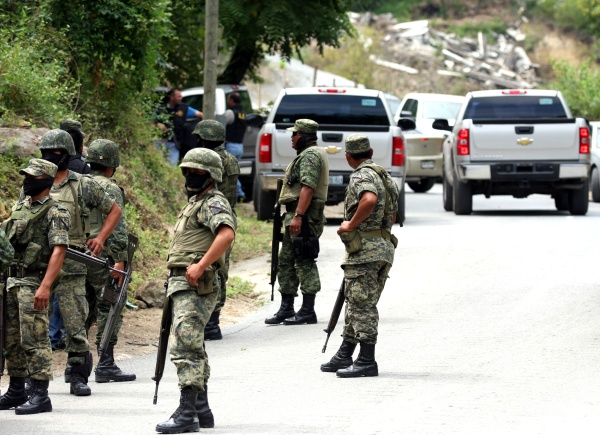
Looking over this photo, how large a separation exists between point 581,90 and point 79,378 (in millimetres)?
28271

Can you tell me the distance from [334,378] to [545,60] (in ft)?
171

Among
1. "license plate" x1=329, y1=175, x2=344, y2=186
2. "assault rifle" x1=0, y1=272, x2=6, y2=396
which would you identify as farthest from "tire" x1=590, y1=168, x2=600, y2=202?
"assault rifle" x1=0, y1=272, x2=6, y2=396

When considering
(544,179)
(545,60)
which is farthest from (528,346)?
(545,60)

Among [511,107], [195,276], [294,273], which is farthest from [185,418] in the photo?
[511,107]

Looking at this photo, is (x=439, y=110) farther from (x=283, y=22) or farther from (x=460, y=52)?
(x=460, y=52)

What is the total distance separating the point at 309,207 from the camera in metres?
11.9

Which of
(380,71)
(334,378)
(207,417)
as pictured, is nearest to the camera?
(207,417)

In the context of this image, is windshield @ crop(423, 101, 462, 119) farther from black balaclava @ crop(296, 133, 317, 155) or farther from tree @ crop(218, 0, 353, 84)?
black balaclava @ crop(296, 133, 317, 155)

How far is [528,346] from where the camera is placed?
413 inches

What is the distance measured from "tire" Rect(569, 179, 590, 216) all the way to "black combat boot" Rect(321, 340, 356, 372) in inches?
472

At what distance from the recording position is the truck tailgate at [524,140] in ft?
65.8

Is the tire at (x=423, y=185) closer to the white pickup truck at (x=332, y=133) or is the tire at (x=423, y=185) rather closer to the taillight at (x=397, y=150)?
the white pickup truck at (x=332, y=133)

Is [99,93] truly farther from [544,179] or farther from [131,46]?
[544,179]

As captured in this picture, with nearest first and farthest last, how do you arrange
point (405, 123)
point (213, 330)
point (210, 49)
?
point (213, 330) → point (210, 49) → point (405, 123)
